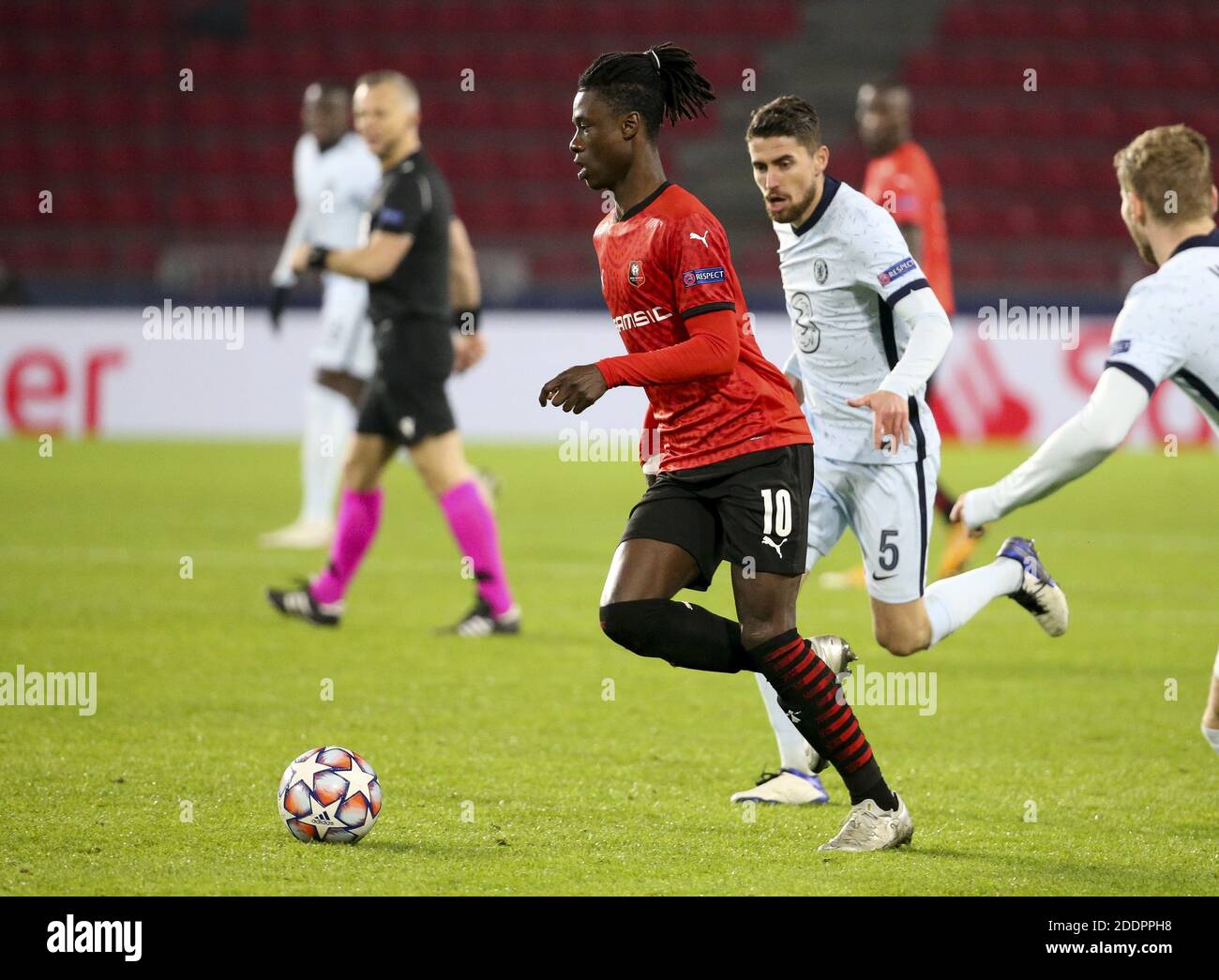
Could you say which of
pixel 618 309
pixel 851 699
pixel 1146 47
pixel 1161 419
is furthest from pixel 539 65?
pixel 618 309

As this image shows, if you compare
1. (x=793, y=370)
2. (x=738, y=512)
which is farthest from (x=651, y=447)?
(x=793, y=370)

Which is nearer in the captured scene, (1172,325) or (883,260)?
(1172,325)

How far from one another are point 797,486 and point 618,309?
2.14ft

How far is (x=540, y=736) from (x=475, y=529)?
2.02 meters

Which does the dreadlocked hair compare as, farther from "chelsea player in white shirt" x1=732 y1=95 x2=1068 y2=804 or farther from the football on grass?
the football on grass

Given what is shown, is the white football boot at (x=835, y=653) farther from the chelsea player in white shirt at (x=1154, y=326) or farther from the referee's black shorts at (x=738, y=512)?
the chelsea player in white shirt at (x=1154, y=326)

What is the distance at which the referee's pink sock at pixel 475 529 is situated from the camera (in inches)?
302

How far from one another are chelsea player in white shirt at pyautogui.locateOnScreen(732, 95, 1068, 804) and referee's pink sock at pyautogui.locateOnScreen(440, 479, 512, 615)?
8.85 feet

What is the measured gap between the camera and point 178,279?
2012 cm

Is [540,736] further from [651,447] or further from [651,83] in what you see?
[651,83]

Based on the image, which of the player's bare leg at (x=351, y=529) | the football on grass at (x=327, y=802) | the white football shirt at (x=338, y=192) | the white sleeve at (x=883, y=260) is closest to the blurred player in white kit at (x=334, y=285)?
the white football shirt at (x=338, y=192)

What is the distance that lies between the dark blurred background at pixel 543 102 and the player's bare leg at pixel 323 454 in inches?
383

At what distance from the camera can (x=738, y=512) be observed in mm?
4336
